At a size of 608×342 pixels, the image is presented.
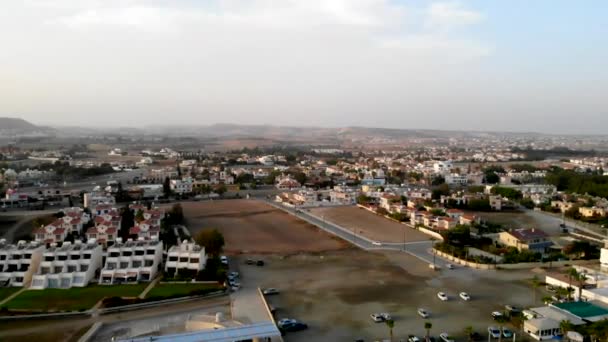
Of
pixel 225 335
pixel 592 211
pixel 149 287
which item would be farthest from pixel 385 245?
pixel 592 211

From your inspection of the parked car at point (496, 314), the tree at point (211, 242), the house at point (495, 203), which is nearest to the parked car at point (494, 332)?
the parked car at point (496, 314)

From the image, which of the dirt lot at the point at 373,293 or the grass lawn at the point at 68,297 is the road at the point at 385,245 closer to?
the dirt lot at the point at 373,293

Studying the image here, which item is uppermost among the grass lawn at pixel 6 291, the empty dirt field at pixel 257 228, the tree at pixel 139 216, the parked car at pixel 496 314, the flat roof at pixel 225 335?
the flat roof at pixel 225 335

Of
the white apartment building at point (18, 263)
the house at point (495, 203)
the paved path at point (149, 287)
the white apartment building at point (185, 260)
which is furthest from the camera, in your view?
the house at point (495, 203)

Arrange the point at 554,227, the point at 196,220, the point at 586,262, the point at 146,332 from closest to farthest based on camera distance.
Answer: the point at 146,332 < the point at 586,262 < the point at 554,227 < the point at 196,220

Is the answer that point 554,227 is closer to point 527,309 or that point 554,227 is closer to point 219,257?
point 527,309

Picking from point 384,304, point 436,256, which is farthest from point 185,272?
point 436,256
